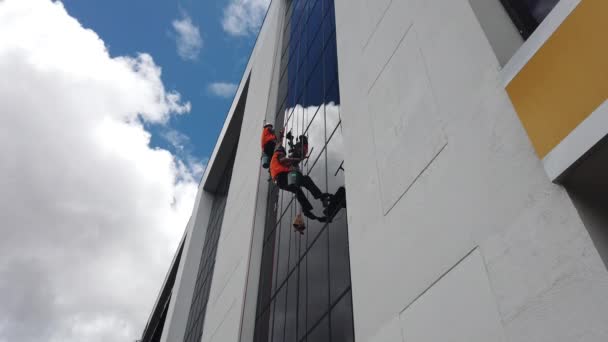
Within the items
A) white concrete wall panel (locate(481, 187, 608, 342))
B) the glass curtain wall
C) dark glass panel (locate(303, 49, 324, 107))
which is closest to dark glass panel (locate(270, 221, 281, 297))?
the glass curtain wall

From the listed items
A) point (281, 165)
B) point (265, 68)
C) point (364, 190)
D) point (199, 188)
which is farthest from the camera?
point (199, 188)

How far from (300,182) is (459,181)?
241 inches

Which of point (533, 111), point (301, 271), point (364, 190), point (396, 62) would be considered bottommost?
point (301, 271)

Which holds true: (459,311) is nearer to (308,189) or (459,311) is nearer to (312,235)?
(312,235)

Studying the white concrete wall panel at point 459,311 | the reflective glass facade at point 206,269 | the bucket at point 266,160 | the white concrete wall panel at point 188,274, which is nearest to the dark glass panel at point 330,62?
the bucket at point 266,160

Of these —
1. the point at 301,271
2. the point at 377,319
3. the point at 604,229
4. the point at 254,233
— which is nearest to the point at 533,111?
the point at 604,229

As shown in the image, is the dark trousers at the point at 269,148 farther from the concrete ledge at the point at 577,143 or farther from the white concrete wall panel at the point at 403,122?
the concrete ledge at the point at 577,143

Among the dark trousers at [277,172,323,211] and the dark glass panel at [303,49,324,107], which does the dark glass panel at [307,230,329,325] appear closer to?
the dark trousers at [277,172,323,211]

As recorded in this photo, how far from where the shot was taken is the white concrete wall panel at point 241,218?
44.4 feet

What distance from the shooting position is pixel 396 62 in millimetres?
7242

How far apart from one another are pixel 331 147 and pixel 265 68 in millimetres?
11477

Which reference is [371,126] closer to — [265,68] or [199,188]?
[265,68]

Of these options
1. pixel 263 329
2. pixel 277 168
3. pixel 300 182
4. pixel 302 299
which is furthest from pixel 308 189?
pixel 263 329

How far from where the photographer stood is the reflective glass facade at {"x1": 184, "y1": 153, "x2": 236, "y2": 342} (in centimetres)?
1987
